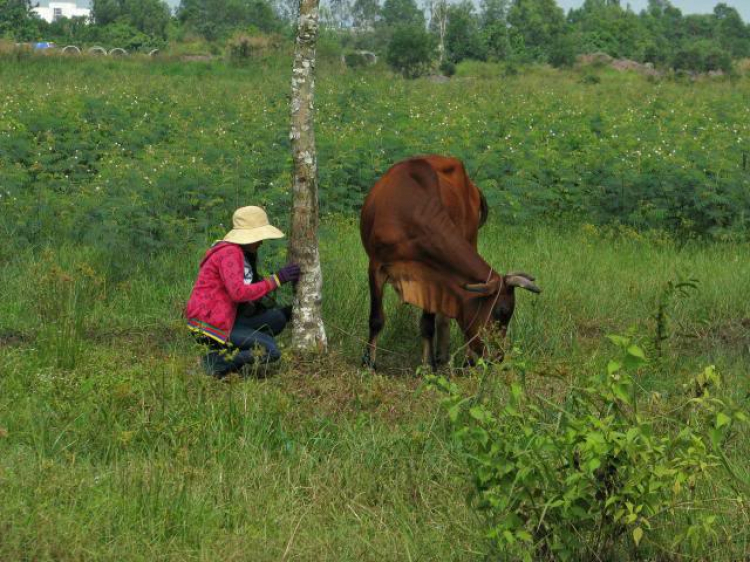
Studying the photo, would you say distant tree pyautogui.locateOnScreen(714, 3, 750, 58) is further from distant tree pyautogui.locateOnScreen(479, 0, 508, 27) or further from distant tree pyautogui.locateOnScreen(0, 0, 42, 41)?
distant tree pyautogui.locateOnScreen(0, 0, 42, 41)

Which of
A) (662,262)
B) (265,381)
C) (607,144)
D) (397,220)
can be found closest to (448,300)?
(397,220)

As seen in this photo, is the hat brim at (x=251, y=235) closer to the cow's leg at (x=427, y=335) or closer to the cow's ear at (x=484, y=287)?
the cow's ear at (x=484, y=287)

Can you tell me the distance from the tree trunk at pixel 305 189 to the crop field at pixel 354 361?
0.30m

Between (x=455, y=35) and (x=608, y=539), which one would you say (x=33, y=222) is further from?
(x=455, y=35)

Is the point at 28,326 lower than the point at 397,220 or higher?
lower

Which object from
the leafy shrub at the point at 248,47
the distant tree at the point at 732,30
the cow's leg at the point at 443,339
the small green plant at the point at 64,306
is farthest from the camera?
the distant tree at the point at 732,30

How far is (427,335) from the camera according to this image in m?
7.50

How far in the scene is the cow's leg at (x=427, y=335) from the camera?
7.47m

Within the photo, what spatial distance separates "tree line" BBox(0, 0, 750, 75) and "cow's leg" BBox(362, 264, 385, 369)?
28189 mm

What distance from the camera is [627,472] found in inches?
156

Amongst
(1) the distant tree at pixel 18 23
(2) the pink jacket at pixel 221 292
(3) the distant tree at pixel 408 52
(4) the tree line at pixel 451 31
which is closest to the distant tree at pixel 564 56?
(4) the tree line at pixel 451 31

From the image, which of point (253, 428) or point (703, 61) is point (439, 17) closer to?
point (703, 61)

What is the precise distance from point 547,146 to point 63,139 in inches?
239

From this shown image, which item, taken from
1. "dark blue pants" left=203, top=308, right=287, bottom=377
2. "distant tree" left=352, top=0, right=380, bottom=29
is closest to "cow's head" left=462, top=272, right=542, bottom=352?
"dark blue pants" left=203, top=308, right=287, bottom=377
